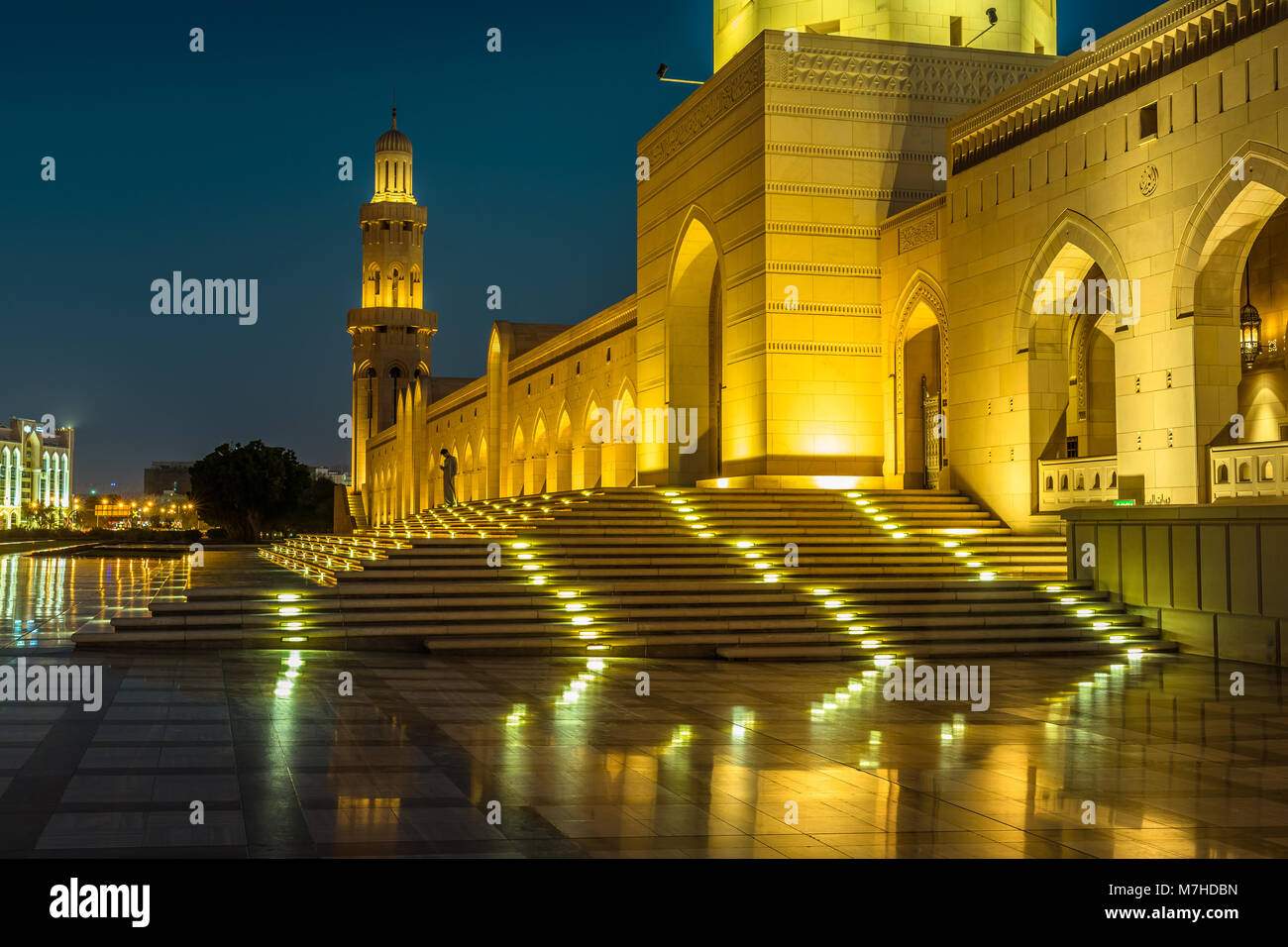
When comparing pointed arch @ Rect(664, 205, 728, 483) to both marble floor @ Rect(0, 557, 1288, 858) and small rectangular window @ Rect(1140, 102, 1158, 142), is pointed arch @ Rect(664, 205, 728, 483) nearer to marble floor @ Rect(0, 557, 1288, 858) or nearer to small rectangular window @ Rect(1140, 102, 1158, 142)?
small rectangular window @ Rect(1140, 102, 1158, 142)

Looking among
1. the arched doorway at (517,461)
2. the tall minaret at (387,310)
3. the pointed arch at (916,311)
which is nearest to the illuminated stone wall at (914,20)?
the pointed arch at (916,311)

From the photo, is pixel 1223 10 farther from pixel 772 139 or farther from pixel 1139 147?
pixel 772 139

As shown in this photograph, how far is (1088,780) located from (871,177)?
16.3 metres

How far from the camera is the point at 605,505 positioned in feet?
58.4

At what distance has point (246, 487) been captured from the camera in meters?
53.7

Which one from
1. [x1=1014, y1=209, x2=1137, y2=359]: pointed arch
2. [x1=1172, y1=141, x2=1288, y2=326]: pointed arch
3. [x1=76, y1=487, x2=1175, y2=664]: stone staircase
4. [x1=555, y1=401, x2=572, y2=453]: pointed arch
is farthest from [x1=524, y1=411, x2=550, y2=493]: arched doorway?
[x1=1172, y1=141, x2=1288, y2=326]: pointed arch

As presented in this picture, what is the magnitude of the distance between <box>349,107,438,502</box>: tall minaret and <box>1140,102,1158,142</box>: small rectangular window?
187ft

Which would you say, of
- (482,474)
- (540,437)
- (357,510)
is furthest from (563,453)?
(357,510)

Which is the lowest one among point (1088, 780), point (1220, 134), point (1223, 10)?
point (1088, 780)

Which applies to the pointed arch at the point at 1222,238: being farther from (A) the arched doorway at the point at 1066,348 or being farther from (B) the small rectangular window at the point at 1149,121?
Result: (A) the arched doorway at the point at 1066,348

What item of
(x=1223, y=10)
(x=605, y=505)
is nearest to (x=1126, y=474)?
(x=1223, y=10)

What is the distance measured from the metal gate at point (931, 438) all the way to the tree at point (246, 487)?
126ft

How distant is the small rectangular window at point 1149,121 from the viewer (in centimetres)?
1527
